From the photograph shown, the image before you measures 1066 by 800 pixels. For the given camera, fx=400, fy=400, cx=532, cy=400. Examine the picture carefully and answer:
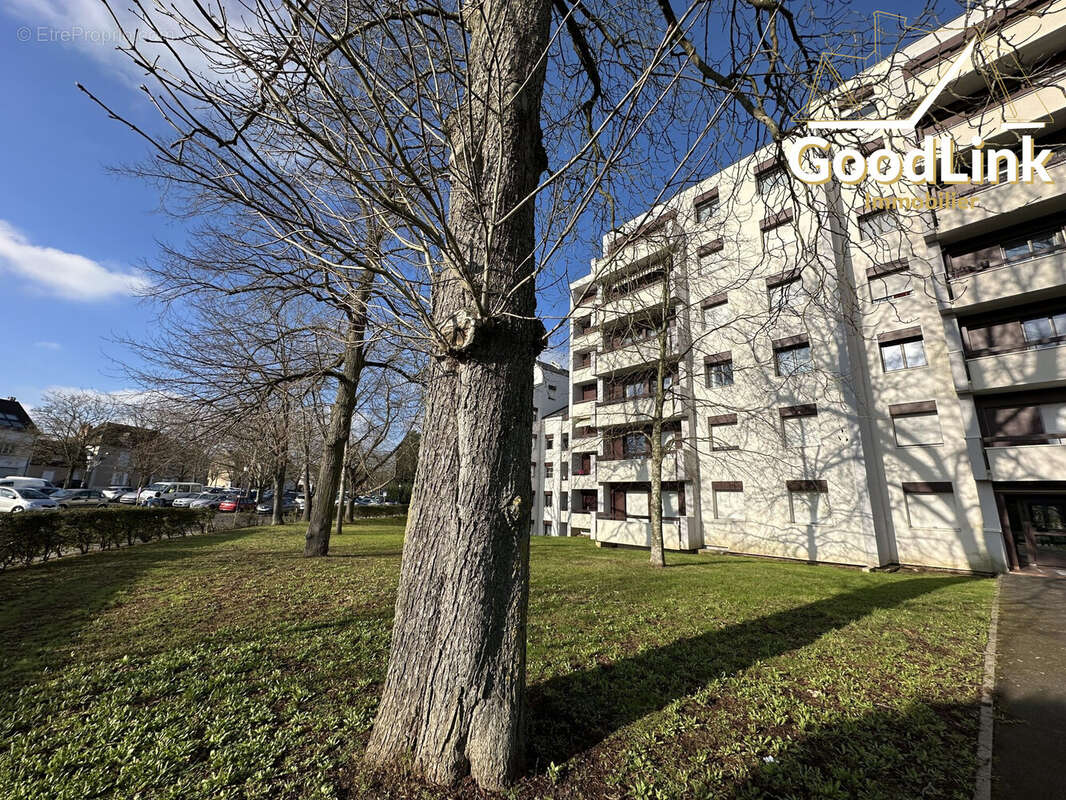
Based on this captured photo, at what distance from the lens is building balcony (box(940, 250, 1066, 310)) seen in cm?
1174

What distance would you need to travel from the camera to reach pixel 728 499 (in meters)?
16.6

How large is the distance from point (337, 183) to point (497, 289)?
1516 mm

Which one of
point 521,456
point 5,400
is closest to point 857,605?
point 521,456

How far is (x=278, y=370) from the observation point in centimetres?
802

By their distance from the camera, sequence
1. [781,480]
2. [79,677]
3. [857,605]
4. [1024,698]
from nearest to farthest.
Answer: [79,677]
[1024,698]
[857,605]
[781,480]

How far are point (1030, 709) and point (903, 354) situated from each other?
14354mm

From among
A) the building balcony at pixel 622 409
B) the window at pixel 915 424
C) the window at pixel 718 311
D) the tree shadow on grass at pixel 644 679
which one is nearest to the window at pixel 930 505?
the window at pixel 915 424

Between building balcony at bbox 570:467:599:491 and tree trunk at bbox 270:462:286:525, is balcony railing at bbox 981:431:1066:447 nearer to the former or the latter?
building balcony at bbox 570:467:599:491

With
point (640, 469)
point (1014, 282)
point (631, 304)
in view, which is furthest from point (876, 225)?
point (640, 469)

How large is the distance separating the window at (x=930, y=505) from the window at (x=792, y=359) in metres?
5.08

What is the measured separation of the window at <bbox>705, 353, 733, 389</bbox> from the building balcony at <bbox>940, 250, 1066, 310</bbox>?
672 centimetres

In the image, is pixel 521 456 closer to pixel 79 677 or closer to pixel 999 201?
pixel 79 677

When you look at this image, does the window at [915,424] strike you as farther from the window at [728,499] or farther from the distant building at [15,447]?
the distant building at [15,447]

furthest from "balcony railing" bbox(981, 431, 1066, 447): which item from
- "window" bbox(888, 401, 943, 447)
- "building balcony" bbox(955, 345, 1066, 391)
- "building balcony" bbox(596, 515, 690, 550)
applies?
"building balcony" bbox(596, 515, 690, 550)
